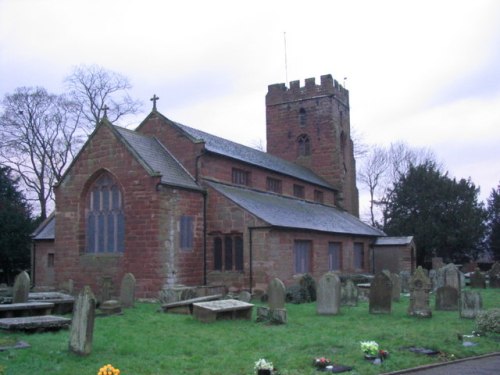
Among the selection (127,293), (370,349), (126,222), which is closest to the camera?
(370,349)

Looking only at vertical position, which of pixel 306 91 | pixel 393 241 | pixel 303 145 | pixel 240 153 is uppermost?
pixel 306 91

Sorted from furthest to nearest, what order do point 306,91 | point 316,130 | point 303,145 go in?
point 303,145 → point 306,91 → point 316,130

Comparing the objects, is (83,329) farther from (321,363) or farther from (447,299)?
(447,299)

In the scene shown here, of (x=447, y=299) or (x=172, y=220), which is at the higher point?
(x=172, y=220)

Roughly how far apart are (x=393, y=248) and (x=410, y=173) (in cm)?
1239

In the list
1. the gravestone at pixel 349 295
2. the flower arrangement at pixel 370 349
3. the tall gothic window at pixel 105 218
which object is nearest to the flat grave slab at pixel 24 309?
the tall gothic window at pixel 105 218

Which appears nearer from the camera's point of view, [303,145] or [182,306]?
[182,306]

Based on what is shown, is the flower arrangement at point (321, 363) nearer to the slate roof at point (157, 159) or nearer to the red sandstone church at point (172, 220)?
the red sandstone church at point (172, 220)

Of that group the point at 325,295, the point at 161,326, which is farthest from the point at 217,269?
the point at 161,326

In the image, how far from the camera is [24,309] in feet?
51.4

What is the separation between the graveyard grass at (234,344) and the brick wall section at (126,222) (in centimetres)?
566

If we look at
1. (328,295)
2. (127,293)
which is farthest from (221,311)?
(127,293)

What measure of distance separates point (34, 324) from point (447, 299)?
1299cm

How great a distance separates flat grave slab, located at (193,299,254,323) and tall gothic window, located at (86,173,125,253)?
337 inches
